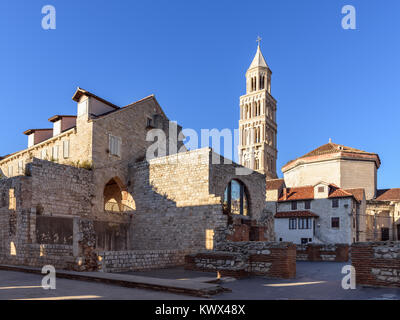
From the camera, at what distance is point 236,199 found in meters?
24.2

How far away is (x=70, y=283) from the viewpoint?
426 inches

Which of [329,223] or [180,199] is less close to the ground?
[180,199]

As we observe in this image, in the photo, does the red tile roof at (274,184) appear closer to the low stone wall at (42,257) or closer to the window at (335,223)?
the window at (335,223)

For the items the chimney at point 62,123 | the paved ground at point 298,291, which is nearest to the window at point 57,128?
the chimney at point 62,123

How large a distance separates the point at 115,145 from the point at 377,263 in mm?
19210

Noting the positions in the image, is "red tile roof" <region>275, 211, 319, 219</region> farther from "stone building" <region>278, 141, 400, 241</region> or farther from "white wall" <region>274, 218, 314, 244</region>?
"stone building" <region>278, 141, 400, 241</region>

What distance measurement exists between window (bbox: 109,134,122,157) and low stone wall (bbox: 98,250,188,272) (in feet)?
34.8

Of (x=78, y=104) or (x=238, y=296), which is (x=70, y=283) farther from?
(x=78, y=104)

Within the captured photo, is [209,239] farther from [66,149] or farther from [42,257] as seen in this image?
[66,149]

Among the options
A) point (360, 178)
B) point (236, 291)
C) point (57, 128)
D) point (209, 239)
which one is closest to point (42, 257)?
point (209, 239)

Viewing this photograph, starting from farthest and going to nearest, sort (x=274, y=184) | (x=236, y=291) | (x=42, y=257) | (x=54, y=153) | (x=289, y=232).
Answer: (x=274, y=184) < (x=289, y=232) < (x=54, y=153) < (x=42, y=257) < (x=236, y=291)

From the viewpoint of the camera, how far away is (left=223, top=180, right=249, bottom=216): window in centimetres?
2322
